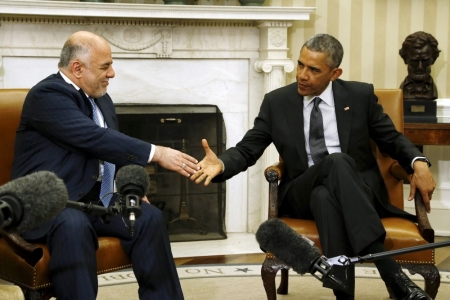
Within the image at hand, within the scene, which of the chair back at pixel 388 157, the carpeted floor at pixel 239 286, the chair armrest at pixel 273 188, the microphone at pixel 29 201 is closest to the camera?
the microphone at pixel 29 201

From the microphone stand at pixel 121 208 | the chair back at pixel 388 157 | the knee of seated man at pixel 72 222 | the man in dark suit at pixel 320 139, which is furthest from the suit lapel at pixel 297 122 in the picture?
the microphone stand at pixel 121 208

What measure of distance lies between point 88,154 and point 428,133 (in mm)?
2352

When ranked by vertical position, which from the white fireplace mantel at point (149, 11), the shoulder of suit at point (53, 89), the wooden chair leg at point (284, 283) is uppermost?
the white fireplace mantel at point (149, 11)

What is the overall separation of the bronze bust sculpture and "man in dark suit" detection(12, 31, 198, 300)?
218 cm

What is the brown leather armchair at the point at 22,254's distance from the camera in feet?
8.57

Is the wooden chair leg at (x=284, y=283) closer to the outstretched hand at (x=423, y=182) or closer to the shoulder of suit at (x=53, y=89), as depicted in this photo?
the outstretched hand at (x=423, y=182)

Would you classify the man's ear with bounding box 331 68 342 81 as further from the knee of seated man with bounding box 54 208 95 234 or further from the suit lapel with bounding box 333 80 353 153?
the knee of seated man with bounding box 54 208 95 234

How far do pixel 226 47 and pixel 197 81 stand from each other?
300 mm

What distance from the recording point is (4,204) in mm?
1310

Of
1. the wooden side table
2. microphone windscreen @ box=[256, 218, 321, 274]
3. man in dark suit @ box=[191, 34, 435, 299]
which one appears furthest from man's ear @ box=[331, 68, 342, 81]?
microphone windscreen @ box=[256, 218, 321, 274]

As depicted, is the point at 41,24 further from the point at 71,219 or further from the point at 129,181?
the point at 129,181

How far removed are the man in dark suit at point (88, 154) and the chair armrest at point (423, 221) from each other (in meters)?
1.00

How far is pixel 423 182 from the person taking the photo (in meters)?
3.14

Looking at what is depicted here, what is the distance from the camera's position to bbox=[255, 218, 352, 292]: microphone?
1525 millimetres
